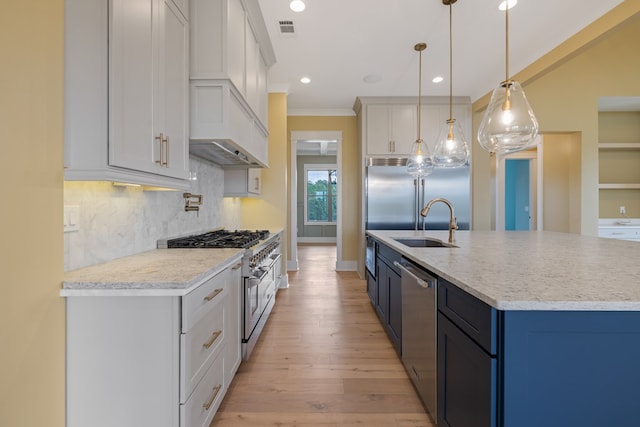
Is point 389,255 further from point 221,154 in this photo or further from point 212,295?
point 221,154

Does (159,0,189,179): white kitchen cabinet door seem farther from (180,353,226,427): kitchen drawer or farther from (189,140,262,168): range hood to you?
(180,353,226,427): kitchen drawer

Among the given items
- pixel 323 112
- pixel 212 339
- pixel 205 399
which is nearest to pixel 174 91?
pixel 212 339

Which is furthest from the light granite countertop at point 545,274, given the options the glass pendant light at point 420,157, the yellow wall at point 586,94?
the yellow wall at point 586,94

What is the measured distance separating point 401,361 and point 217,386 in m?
1.35

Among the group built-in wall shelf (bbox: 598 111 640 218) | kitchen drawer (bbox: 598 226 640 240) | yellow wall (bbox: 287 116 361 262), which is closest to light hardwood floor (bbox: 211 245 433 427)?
yellow wall (bbox: 287 116 361 262)

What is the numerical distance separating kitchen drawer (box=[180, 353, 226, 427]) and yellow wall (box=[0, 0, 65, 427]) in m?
0.49

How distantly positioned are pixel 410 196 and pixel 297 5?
3.22 m

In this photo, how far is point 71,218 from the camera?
4.59 feet

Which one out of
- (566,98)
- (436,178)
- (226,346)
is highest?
(566,98)

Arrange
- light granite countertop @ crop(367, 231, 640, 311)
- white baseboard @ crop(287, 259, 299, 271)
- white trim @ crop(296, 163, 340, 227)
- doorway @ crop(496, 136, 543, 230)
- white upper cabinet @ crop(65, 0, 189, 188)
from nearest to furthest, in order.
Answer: light granite countertop @ crop(367, 231, 640, 311) → white upper cabinet @ crop(65, 0, 189, 188) → white baseboard @ crop(287, 259, 299, 271) → doorway @ crop(496, 136, 543, 230) → white trim @ crop(296, 163, 340, 227)

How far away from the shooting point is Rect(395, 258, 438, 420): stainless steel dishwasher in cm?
153

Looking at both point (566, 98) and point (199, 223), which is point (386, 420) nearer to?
point (199, 223)

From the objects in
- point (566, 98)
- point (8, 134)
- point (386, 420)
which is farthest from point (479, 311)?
point (566, 98)

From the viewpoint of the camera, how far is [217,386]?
63.7 inches
